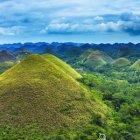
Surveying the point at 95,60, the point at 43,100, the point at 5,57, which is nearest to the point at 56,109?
the point at 43,100

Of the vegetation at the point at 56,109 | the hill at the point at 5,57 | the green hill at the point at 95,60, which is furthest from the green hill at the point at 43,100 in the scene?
the green hill at the point at 95,60

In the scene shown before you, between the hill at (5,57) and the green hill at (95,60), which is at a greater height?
the hill at (5,57)

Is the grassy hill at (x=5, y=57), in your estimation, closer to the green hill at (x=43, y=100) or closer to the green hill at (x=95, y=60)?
the green hill at (x=95, y=60)

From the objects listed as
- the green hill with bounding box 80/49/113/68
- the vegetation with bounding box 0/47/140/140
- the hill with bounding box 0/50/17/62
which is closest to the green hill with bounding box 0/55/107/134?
the vegetation with bounding box 0/47/140/140

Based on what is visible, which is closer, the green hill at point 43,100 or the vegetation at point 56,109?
the vegetation at point 56,109

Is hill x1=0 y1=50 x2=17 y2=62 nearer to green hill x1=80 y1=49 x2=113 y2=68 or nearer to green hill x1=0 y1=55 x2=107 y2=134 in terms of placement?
green hill x1=80 y1=49 x2=113 y2=68

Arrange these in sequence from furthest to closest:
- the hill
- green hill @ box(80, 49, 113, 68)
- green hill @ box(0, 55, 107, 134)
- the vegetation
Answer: green hill @ box(80, 49, 113, 68)
the hill
green hill @ box(0, 55, 107, 134)
the vegetation

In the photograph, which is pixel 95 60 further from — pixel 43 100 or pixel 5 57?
pixel 43 100

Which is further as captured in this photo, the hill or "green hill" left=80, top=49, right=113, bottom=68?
"green hill" left=80, top=49, right=113, bottom=68
